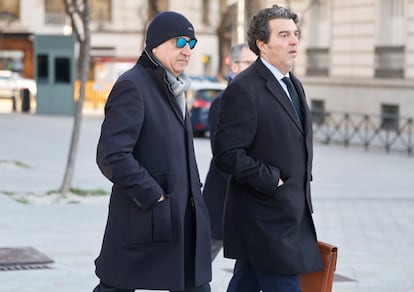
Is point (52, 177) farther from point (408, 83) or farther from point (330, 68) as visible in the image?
point (330, 68)

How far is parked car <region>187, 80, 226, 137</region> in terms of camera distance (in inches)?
1040

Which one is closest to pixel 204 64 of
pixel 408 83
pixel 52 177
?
pixel 408 83

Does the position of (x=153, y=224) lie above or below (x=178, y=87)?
below

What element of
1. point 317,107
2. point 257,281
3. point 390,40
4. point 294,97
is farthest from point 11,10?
point 294,97

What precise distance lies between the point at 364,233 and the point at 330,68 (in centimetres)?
2292

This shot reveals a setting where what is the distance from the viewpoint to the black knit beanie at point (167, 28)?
5035 millimetres

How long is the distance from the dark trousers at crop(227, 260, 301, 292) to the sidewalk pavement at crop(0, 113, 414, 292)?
2.41 meters

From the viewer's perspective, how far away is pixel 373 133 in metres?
26.8

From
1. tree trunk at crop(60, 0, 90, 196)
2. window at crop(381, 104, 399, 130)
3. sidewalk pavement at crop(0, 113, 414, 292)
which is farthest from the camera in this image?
window at crop(381, 104, 399, 130)

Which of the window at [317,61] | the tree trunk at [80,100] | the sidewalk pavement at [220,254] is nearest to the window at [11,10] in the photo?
the window at [317,61]

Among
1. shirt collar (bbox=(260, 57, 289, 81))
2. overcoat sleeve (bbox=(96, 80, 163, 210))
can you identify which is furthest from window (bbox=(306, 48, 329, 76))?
overcoat sleeve (bbox=(96, 80, 163, 210))

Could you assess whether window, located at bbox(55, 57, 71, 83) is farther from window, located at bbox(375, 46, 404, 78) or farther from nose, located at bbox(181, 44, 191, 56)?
nose, located at bbox(181, 44, 191, 56)

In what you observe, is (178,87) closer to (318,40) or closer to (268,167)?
(268,167)

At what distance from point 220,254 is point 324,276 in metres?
4.21
